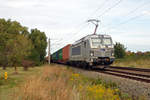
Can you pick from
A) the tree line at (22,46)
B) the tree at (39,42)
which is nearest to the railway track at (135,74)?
the tree line at (22,46)

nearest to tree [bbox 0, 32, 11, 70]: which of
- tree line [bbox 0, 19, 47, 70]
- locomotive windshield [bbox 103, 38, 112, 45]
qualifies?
tree line [bbox 0, 19, 47, 70]

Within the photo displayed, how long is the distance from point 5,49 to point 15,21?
34817mm

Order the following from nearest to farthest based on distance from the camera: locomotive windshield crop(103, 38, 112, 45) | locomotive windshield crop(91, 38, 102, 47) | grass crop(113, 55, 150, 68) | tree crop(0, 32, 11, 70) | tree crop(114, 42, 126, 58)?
1. tree crop(0, 32, 11, 70)
2. locomotive windshield crop(91, 38, 102, 47)
3. locomotive windshield crop(103, 38, 112, 45)
4. grass crop(113, 55, 150, 68)
5. tree crop(114, 42, 126, 58)

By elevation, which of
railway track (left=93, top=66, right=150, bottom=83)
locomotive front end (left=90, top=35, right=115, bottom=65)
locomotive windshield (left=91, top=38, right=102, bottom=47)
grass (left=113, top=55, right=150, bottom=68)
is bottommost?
railway track (left=93, top=66, right=150, bottom=83)

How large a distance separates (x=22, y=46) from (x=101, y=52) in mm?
12086

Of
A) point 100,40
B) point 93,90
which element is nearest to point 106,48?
point 100,40

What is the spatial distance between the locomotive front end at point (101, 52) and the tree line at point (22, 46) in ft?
25.0

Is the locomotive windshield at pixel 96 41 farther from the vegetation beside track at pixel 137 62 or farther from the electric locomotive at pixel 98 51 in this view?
the vegetation beside track at pixel 137 62

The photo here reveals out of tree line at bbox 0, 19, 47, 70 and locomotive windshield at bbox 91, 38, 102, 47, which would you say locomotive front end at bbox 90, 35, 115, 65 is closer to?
locomotive windshield at bbox 91, 38, 102, 47

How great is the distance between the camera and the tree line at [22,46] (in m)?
18.6

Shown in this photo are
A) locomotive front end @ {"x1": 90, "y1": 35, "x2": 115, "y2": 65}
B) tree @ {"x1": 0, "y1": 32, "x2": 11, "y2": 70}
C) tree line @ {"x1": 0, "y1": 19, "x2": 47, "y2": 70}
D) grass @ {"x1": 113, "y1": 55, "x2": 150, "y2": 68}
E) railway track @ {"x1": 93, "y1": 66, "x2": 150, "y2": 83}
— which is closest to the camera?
railway track @ {"x1": 93, "y1": 66, "x2": 150, "y2": 83}

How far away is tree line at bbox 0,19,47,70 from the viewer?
18594mm

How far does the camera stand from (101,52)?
16.7 metres

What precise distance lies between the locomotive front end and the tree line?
7618 mm
